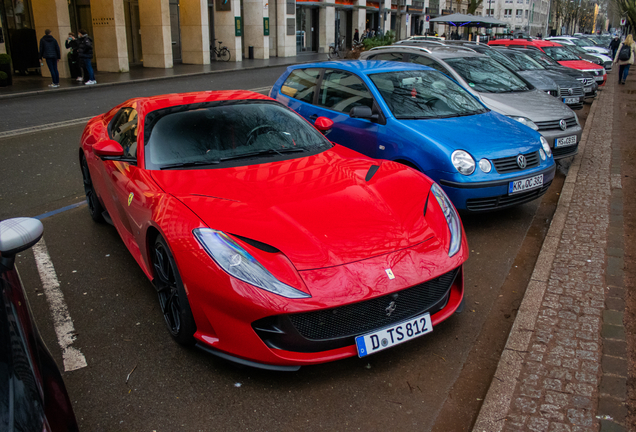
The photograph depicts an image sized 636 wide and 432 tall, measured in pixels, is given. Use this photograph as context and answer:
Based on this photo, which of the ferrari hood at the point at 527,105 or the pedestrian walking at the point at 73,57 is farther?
the pedestrian walking at the point at 73,57

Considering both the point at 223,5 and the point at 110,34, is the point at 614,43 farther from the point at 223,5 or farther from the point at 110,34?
the point at 110,34

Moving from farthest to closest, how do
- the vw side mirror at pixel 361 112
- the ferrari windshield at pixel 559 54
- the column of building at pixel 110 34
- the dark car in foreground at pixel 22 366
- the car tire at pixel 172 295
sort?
the column of building at pixel 110 34, the ferrari windshield at pixel 559 54, the vw side mirror at pixel 361 112, the car tire at pixel 172 295, the dark car in foreground at pixel 22 366

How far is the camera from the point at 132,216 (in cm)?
369

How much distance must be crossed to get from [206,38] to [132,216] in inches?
1036

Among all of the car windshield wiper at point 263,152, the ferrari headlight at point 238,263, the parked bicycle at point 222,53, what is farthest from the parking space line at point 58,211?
the parked bicycle at point 222,53

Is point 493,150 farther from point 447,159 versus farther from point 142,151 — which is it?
point 142,151

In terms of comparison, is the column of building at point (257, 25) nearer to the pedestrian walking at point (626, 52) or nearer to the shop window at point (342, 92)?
the pedestrian walking at point (626, 52)

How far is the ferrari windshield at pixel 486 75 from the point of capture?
826 centimetres

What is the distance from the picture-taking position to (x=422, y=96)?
237 inches

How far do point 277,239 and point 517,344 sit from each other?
1686mm

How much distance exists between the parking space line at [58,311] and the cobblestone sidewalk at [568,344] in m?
2.36

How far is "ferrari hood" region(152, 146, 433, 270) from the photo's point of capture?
9.56ft

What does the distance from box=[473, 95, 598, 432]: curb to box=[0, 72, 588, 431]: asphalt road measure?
4.3 inches

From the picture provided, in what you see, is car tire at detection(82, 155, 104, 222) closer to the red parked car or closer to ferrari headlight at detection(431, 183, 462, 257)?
ferrari headlight at detection(431, 183, 462, 257)
